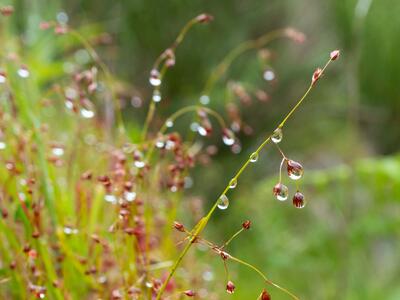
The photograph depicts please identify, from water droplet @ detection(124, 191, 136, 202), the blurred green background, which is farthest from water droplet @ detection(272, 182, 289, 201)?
the blurred green background

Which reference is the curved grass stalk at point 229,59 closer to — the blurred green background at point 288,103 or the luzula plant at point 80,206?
the luzula plant at point 80,206

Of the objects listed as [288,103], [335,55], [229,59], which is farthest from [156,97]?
[288,103]

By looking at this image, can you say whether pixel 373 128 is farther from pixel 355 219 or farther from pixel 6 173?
pixel 6 173

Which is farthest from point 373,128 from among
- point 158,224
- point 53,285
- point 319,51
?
point 53,285

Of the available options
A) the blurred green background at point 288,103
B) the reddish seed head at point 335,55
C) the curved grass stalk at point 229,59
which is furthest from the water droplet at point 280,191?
the blurred green background at point 288,103

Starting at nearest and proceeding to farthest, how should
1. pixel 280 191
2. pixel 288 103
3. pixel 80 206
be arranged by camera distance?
pixel 280 191 → pixel 80 206 → pixel 288 103

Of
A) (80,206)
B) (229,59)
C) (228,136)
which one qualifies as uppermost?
(229,59)

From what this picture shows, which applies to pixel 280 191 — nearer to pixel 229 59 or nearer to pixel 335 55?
pixel 335 55

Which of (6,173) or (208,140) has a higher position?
(208,140)
